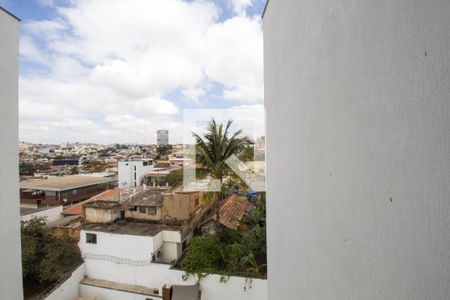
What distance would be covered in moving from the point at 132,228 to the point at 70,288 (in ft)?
11.1

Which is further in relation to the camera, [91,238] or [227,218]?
[227,218]

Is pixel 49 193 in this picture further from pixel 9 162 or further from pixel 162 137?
pixel 162 137

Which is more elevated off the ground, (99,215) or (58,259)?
(99,215)

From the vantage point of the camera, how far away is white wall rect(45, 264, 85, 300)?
8606mm

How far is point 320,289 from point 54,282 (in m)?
12.8

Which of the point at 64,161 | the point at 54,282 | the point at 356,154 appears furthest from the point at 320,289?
the point at 64,161

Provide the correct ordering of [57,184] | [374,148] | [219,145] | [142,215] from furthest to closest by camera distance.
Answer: [57,184] < [142,215] < [219,145] < [374,148]

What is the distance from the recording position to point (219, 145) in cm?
829

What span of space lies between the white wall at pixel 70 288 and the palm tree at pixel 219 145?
8313 millimetres

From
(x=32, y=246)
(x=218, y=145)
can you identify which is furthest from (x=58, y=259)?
(x=218, y=145)

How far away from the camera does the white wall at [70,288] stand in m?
8.61

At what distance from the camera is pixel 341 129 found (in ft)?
3.64

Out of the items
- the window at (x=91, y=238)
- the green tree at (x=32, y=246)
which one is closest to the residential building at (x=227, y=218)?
the window at (x=91, y=238)

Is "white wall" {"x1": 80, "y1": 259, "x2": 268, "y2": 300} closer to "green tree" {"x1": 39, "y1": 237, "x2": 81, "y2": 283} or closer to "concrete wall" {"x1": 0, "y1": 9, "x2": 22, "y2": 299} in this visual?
"green tree" {"x1": 39, "y1": 237, "x2": 81, "y2": 283}
